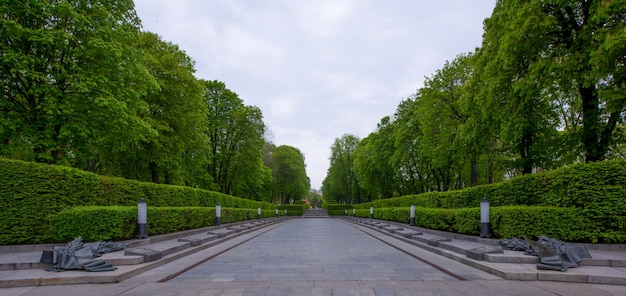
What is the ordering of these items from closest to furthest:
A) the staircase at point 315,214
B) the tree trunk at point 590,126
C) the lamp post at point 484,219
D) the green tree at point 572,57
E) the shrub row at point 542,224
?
the shrub row at point 542,224
the green tree at point 572,57
the lamp post at point 484,219
the tree trunk at point 590,126
the staircase at point 315,214

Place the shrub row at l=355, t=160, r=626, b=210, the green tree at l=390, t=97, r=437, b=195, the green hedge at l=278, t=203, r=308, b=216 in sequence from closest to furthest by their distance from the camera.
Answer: the shrub row at l=355, t=160, r=626, b=210 → the green tree at l=390, t=97, r=437, b=195 → the green hedge at l=278, t=203, r=308, b=216

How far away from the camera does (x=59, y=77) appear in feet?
42.8

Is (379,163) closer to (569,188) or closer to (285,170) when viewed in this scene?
(285,170)

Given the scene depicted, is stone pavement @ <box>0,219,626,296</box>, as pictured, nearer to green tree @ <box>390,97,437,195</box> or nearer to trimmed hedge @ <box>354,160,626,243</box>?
trimmed hedge @ <box>354,160,626,243</box>

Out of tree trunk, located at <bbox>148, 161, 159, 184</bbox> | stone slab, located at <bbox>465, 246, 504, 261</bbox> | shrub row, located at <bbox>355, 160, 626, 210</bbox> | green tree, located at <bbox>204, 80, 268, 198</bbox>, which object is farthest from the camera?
green tree, located at <bbox>204, 80, 268, 198</bbox>

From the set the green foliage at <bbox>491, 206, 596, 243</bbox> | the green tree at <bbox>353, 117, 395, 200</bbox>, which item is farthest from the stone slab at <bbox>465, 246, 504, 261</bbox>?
the green tree at <bbox>353, 117, 395, 200</bbox>

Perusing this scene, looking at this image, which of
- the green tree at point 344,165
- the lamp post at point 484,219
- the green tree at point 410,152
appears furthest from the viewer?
the green tree at point 344,165

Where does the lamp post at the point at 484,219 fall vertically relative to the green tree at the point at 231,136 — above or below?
below

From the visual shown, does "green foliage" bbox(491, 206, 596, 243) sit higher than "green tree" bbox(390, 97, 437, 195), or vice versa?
"green tree" bbox(390, 97, 437, 195)

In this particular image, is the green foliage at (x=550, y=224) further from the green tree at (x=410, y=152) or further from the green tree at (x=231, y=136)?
the green tree at (x=231, y=136)

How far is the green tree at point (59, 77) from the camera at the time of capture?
40.1ft

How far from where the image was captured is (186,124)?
21188 mm

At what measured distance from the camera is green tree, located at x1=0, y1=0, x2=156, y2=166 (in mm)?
12234

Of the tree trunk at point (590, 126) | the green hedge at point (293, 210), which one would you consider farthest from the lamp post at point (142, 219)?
the green hedge at point (293, 210)
